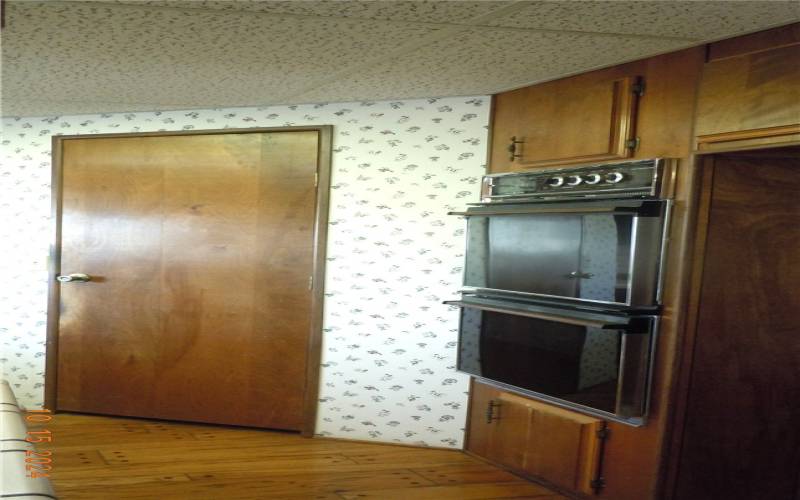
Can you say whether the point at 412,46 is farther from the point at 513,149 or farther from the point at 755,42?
the point at 755,42

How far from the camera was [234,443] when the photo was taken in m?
3.66

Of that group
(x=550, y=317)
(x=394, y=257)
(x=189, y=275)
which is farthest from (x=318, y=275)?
(x=550, y=317)

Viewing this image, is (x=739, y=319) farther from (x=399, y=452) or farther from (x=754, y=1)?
(x=399, y=452)

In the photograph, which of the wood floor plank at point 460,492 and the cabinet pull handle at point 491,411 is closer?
the wood floor plank at point 460,492

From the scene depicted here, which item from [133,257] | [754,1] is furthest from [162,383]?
[754,1]

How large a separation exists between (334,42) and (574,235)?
1223mm

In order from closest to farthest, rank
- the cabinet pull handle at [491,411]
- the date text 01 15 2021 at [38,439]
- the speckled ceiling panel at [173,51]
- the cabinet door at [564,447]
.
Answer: the date text 01 15 2021 at [38,439], the speckled ceiling panel at [173,51], the cabinet door at [564,447], the cabinet pull handle at [491,411]

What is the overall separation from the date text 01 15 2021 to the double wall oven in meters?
1.87

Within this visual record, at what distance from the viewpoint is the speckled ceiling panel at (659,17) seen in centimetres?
202

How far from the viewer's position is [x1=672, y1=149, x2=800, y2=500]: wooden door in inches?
101

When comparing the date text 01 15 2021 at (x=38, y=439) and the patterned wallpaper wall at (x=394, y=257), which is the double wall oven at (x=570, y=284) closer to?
the patterned wallpaper wall at (x=394, y=257)

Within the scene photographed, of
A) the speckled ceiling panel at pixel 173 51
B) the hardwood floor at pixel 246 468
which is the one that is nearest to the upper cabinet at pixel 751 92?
the speckled ceiling panel at pixel 173 51

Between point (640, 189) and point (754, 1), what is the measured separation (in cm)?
85

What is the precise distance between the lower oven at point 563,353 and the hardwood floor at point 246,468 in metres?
0.50
